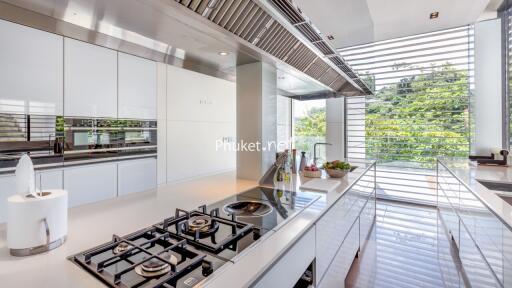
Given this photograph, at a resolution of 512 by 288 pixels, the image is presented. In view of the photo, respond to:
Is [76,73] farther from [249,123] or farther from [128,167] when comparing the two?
[249,123]

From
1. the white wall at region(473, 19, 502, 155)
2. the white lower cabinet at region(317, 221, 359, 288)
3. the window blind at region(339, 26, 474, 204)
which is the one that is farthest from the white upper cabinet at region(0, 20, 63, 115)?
the white wall at region(473, 19, 502, 155)

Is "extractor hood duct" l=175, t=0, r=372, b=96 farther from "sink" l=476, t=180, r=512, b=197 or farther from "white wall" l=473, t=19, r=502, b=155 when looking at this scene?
"white wall" l=473, t=19, r=502, b=155

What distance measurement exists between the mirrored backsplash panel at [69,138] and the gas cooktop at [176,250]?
5.41ft

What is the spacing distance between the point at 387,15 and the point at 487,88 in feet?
5.35

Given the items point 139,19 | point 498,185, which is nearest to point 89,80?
point 139,19

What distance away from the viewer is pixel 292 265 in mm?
877

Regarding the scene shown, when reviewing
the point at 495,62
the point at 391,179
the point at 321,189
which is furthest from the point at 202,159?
the point at 495,62

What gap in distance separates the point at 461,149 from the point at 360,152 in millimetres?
1318

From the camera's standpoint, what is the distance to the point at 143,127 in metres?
2.65

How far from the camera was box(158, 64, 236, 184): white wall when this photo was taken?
9.25 ft

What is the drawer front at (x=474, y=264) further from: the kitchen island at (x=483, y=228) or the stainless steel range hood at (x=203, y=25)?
the stainless steel range hood at (x=203, y=25)

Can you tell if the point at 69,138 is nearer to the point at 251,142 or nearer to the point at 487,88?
the point at 251,142

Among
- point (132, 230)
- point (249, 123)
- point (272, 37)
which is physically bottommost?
point (132, 230)

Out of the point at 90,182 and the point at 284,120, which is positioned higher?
the point at 284,120
